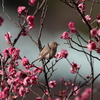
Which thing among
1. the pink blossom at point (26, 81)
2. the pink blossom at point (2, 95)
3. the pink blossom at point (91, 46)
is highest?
the pink blossom at point (2, 95)

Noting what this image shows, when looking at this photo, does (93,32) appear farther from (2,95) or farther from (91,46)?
(2,95)

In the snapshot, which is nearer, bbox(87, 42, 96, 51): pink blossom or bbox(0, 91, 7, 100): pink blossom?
bbox(87, 42, 96, 51): pink blossom

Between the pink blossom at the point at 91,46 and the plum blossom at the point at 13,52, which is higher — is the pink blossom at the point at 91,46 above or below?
below

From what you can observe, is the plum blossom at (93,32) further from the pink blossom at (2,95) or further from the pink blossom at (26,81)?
the pink blossom at (2,95)

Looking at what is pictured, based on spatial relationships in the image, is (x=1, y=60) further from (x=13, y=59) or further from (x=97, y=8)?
(x=97, y=8)

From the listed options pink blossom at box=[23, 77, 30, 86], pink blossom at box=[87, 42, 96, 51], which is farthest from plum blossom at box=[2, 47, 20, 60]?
pink blossom at box=[87, 42, 96, 51]

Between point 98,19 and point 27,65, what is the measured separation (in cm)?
60

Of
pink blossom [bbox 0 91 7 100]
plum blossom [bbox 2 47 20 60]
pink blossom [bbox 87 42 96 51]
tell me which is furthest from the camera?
plum blossom [bbox 2 47 20 60]

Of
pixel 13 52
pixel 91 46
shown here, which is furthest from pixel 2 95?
pixel 91 46

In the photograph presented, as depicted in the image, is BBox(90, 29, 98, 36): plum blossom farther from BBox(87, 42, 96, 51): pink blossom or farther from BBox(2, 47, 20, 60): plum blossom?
BBox(2, 47, 20, 60): plum blossom

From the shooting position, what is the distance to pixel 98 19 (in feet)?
5.24

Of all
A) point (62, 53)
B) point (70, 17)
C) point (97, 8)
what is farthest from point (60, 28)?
point (62, 53)

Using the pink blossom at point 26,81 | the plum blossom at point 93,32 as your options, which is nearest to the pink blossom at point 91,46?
the plum blossom at point 93,32

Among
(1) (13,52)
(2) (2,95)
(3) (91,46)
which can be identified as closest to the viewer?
(3) (91,46)
